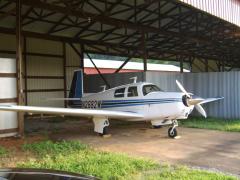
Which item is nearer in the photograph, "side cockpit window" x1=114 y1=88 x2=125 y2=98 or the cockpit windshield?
the cockpit windshield

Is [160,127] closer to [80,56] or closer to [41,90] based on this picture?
[41,90]

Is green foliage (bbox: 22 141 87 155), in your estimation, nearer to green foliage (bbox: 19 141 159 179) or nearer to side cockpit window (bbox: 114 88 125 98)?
green foliage (bbox: 19 141 159 179)

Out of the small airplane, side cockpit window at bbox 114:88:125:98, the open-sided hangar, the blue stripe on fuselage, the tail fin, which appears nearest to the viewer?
the small airplane

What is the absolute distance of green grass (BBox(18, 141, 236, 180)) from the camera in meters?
5.55

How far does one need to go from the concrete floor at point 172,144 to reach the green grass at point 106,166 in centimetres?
74

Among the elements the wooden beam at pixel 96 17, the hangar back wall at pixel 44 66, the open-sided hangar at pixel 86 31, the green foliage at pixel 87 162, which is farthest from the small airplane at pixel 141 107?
the hangar back wall at pixel 44 66

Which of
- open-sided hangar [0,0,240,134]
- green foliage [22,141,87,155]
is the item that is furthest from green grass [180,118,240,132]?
green foliage [22,141,87,155]

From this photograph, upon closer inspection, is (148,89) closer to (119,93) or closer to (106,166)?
(119,93)

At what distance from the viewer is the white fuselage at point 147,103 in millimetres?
9881

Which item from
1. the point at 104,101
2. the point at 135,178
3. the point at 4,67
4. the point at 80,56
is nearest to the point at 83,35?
the point at 80,56

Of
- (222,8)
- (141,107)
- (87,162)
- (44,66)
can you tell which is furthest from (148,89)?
(44,66)

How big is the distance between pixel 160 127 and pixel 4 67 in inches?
226

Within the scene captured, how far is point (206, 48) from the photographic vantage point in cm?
2644

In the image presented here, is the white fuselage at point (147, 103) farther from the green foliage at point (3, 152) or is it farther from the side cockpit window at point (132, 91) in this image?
the green foliage at point (3, 152)
